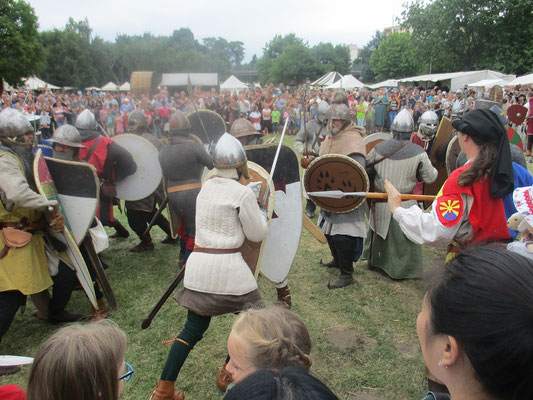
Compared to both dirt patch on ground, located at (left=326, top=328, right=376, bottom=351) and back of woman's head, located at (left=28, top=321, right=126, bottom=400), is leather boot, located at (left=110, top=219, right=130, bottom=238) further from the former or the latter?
back of woman's head, located at (left=28, top=321, right=126, bottom=400)

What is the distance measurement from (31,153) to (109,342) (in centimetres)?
239

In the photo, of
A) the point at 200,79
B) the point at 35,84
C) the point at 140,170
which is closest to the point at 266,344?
the point at 140,170

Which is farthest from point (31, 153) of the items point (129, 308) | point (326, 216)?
point (326, 216)

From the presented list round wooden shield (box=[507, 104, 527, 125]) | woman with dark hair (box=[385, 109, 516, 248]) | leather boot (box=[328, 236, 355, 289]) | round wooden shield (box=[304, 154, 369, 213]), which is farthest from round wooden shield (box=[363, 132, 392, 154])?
round wooden shield (box=[507, 104, 527, 125])

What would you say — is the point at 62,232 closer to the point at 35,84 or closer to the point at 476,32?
the point at 35,84

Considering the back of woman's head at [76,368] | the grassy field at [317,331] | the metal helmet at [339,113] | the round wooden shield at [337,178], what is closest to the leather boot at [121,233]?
the grassy field at [317,331]

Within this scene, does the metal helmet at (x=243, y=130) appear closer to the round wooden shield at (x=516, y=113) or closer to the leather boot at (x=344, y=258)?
the leather boot at (x=344, y=258)

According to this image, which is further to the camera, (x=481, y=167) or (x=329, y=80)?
(x=329, y=80)

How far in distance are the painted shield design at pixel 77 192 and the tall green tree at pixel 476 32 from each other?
1312 inches

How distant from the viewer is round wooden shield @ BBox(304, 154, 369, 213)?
3.62 meters

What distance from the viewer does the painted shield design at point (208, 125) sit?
543cm

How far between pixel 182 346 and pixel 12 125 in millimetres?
2075

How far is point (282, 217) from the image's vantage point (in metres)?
3.25

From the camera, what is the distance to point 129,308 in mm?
3760
